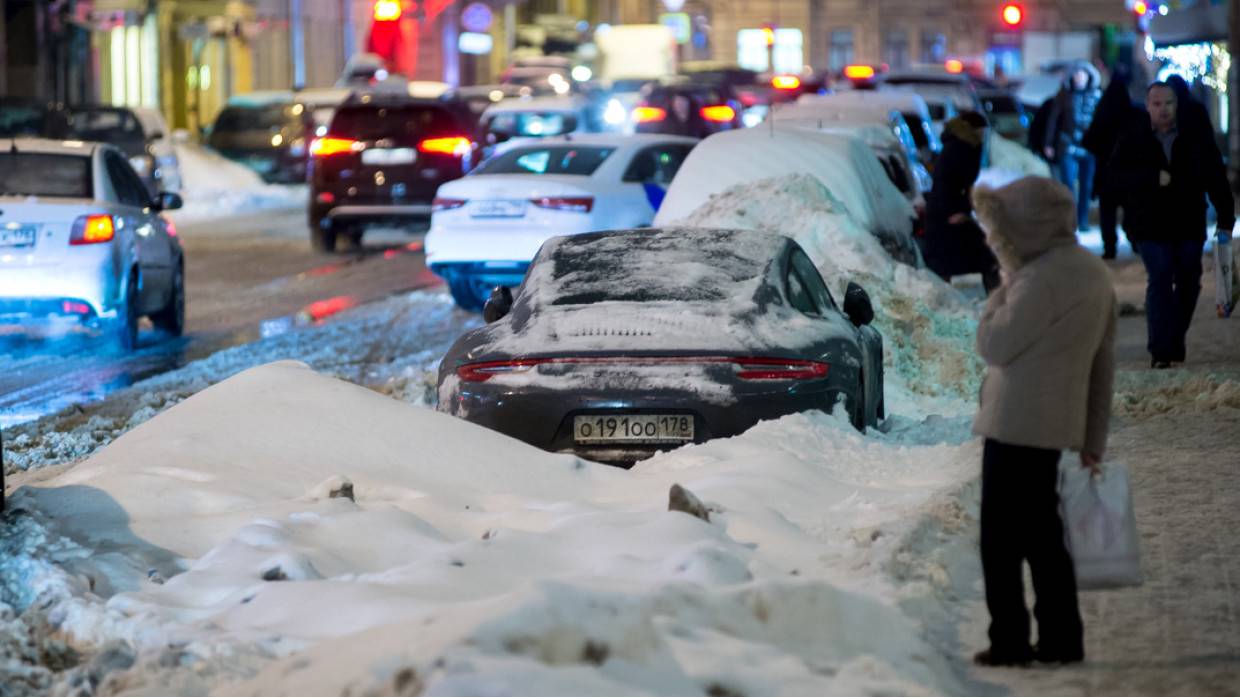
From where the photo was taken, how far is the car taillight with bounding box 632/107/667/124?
33.9 m

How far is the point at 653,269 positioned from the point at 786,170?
5.68m

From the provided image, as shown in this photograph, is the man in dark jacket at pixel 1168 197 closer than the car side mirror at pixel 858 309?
No

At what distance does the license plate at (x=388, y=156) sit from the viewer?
2334 cm

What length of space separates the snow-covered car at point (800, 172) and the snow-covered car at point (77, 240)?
3746mm

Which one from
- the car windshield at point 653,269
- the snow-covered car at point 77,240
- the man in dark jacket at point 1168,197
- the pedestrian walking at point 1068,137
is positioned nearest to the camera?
the car windshield at point 653,269

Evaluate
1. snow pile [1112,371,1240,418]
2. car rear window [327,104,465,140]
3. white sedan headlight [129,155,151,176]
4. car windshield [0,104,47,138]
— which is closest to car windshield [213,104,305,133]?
car windshield [0,104,47,138]

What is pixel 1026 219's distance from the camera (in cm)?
602

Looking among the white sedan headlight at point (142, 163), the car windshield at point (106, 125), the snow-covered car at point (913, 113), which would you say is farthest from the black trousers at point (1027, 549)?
the car windshield at point (106, 125)

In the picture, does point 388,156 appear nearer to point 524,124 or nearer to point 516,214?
point 516,214

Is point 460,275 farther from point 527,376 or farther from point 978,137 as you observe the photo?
point 527,376

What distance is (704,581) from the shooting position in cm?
638

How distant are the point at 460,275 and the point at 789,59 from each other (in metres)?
75.1

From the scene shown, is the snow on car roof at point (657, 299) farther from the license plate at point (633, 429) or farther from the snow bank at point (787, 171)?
the snow bank at point (787, 171)

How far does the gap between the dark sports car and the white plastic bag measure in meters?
2.77
